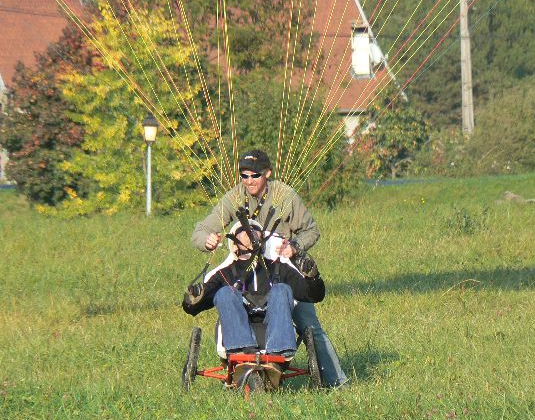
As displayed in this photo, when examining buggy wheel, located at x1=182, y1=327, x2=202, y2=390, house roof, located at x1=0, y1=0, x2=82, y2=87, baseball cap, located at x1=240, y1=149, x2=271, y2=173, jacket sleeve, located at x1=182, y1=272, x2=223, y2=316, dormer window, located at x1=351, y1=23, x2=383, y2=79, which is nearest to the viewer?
baseball cap, located at x1=240, y1=149, x2=271, y2=173

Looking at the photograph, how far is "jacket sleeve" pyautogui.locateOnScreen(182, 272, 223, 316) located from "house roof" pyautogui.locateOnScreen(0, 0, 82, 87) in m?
43.7

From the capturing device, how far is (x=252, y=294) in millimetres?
8406

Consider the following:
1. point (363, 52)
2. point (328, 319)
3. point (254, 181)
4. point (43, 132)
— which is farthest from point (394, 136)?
point (254, 181)

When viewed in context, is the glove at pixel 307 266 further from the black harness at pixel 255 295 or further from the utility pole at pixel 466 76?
the utility pole at pixel 466 76

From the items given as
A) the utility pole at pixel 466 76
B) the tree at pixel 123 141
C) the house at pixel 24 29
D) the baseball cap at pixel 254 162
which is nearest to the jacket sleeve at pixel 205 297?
the baseball cap at pixel 254 162

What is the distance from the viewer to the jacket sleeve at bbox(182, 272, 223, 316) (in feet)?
27.5

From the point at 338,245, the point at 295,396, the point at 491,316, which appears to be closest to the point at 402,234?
the point at 338,245

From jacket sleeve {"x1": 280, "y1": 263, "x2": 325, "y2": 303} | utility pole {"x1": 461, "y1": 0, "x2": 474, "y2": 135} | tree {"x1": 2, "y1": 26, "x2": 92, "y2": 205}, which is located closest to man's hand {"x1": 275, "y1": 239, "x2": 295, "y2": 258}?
jacket sleeve {"x1": 280, "y1": 263, "x2": 325, "y2": 303}

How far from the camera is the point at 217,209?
27.9 ft

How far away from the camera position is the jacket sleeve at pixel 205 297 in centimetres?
838

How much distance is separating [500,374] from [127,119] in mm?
22330

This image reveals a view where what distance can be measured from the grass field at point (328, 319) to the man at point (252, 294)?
0.37 meters

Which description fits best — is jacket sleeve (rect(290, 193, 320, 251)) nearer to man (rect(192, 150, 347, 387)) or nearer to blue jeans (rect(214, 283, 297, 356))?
man (rect(192, 150, 347, 387))

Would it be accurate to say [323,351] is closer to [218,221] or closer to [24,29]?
[218,221]
